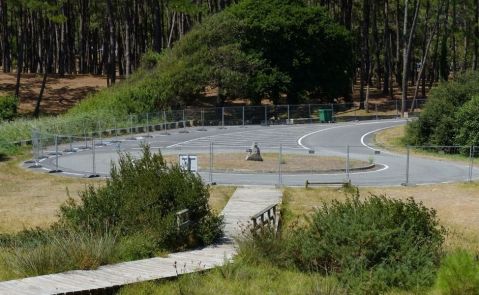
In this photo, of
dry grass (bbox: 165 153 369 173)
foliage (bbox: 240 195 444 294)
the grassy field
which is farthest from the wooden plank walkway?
dry grass (bbox: 165 153 369 173)

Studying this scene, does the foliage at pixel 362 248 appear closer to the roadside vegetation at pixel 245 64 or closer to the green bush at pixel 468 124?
the green bush at pixel 468 124

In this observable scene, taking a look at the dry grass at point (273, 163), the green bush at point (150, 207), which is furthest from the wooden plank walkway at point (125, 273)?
the dry grass at point (273, 163)

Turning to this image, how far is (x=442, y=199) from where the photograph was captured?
25.6 metres

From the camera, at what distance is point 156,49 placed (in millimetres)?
69250

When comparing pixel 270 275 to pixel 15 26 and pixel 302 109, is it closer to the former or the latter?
pixel 302 109

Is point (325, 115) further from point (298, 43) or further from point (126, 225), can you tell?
point (126, 225)

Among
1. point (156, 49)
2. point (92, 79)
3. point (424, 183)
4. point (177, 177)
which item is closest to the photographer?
point (177, 177)

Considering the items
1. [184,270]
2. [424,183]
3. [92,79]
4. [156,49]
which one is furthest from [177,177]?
[92,79]

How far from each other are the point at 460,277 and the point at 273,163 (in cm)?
2288

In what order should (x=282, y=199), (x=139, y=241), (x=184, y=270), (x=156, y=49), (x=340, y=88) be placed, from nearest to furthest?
(x=184, y=270) → (x=139, y=241) → (x=282, y=199) → (x=340, y=88) → (x=156, y=49)

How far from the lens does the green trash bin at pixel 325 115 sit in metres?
57.6

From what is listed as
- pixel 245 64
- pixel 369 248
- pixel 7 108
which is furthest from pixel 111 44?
pixel 369 248

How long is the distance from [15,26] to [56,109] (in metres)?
33.4

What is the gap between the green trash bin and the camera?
189ft
